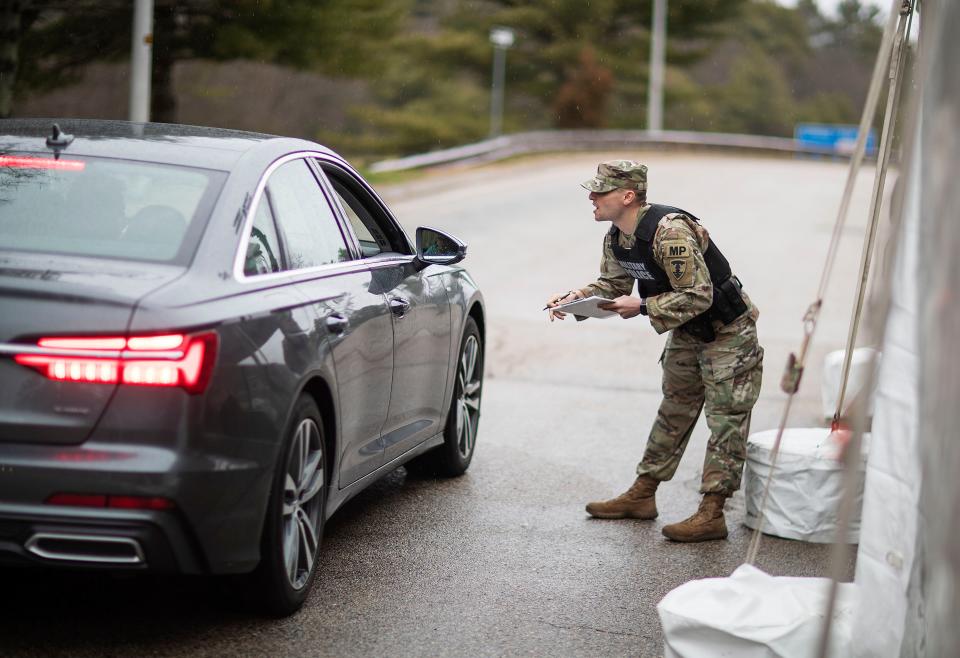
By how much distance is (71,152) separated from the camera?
16.1 feet

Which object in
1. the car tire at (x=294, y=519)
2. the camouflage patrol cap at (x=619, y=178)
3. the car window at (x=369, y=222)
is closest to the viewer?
the car tire at (x=294, y=519)

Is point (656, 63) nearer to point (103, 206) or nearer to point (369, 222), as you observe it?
point (369, 222)

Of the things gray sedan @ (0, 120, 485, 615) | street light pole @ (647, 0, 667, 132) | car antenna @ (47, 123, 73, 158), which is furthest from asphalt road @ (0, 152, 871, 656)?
street light pole @ (647, 0, 667, 132)

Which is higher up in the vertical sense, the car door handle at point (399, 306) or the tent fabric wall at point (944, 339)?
the tent fabric wall at point (944, 339)

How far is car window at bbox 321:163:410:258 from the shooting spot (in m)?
6.30

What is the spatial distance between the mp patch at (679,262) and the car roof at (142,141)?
171 cm

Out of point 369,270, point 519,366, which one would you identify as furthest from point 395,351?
point 519,366

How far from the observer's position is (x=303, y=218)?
5281 millimetres

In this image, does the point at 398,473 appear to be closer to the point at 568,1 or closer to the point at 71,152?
the point at 71,152

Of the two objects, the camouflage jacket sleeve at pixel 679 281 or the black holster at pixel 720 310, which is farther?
the black holster at pixel 720 310

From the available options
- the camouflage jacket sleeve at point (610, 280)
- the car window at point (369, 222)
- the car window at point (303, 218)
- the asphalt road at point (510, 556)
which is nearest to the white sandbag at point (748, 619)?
the asphalt road at point (510, 556)

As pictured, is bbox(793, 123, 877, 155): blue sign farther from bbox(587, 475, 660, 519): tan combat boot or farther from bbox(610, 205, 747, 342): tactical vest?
bbox(610, 205, 747, 342): tactical vest

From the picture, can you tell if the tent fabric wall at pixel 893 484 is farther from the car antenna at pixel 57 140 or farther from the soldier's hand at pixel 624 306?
the car antenna at pixel 57 140

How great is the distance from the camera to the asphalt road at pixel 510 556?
471 centimetres
